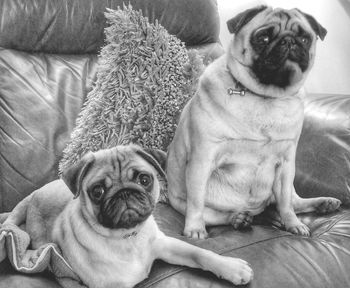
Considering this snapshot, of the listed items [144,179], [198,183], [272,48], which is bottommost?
[198,183]

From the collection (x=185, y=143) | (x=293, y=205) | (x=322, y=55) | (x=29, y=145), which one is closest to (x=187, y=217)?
(x=185, y=143)

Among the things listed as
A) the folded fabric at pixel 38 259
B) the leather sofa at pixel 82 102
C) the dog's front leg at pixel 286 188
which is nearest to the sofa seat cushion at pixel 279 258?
the leather sofa at pixel 82 102

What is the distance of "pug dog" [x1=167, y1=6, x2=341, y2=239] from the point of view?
4.98ft

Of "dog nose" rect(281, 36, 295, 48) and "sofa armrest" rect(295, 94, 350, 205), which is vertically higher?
"dog nose" rect(281, 36, 295, 48)

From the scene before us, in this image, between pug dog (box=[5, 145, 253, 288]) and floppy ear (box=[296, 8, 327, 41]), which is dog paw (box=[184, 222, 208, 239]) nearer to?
pug dog (box=[5, 145, 253, 288])

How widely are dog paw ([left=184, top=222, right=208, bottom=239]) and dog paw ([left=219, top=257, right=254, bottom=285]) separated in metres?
0.27

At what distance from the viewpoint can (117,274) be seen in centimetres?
128

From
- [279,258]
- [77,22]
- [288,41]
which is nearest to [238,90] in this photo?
[288,41]

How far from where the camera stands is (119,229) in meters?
1.29

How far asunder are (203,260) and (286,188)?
1.73 ft

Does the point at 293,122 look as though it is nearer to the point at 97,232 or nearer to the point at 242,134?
the point at 242,134

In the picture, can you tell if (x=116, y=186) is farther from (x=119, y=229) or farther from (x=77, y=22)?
(x=77, y=22)

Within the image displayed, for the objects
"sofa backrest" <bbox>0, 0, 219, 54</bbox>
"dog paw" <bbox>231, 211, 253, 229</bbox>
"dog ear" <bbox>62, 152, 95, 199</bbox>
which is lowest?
"dog paw" <bbox>231, 211, 253, 229</bbox>

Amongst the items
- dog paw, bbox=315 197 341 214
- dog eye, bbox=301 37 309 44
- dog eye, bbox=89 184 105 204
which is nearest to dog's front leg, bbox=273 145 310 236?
dog paw, bbox=315 197 341 214
